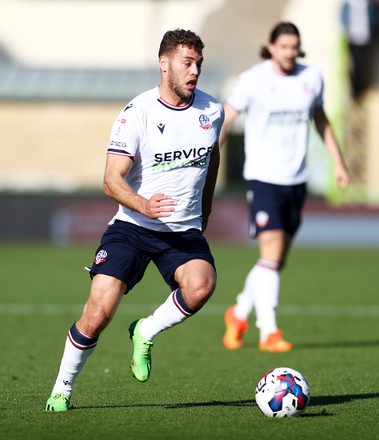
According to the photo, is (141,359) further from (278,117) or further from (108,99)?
(108,99)

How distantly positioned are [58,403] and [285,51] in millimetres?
4245

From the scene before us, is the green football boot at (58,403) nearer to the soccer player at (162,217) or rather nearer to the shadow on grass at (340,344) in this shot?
the soccer player at (162,217)

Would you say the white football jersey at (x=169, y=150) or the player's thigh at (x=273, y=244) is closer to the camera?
the white football jersey at (x=169, y=150)

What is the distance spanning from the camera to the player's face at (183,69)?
673 cm

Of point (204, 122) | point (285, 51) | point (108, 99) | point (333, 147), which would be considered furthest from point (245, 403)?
point (108, 99)

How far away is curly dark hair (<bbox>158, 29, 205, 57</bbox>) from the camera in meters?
6.78

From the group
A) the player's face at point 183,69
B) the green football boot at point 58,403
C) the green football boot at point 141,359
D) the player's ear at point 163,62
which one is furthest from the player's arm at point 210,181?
the green football boot at point 58,403

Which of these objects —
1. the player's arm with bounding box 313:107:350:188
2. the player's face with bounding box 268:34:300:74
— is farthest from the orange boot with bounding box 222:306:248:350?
the player's face with bounding box 268:34:300:74

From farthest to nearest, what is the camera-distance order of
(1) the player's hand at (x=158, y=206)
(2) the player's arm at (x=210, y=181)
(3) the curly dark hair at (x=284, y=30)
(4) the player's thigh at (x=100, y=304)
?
(3) the curly dark hair at (x=284, y=30) → (2) the player's arm at (x=210, y=181) → (4) the player's thigh at (x=100, y=304) → (1) the player's hand at (x=158, y=206)

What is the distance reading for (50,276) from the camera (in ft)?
57.5

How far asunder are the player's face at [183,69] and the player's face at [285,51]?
115 inches

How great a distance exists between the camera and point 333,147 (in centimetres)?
990

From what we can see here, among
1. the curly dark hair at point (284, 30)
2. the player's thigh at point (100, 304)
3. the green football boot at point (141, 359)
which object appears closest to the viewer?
the player's thigh at point (100, 304)

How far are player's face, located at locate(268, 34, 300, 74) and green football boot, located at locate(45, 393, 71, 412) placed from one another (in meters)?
4.15
